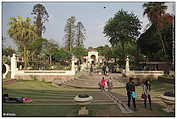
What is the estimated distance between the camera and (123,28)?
78.1 ft

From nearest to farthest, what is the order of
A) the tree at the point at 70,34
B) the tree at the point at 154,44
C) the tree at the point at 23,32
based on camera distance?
the tree at the point at 23,32, the tree at the point at 154,44, the tree at the point at 70,34

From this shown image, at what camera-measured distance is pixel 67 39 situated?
38375mm

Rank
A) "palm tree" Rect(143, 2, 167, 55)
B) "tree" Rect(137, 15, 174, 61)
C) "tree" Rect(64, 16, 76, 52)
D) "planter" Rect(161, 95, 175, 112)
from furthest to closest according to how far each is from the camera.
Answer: "tree" Rect(64, 16, 76, 52) → "tree" Rect(137, 15, 174, 61) → "palm tree" Rect(143, 2, 167, 55) → "planter" Rect(161, 95, 175, 112)

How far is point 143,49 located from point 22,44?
16919 millimetres

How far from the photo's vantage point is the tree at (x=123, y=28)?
78.2 feet

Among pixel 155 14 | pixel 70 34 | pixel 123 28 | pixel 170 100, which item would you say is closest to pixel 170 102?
pixel 170 100

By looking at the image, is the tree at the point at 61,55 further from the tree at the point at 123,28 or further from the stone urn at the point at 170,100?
the stone urn at the point at 170,100

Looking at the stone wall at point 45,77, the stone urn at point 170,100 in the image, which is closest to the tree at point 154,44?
the stone wall at point 45,77

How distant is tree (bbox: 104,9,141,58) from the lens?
23830 mm

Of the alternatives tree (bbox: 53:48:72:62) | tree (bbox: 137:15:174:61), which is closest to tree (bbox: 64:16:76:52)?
tree (bbox: 53:48:72:62)

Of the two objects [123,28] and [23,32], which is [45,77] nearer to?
[23,32]

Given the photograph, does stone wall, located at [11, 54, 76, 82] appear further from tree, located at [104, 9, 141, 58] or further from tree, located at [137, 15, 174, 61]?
tree, located at [137, 15, 174, 61]

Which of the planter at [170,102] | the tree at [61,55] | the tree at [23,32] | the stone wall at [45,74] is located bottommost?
the planter at [170,102]

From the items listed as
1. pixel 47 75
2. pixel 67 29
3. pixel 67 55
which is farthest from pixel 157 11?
pixel 67 55
